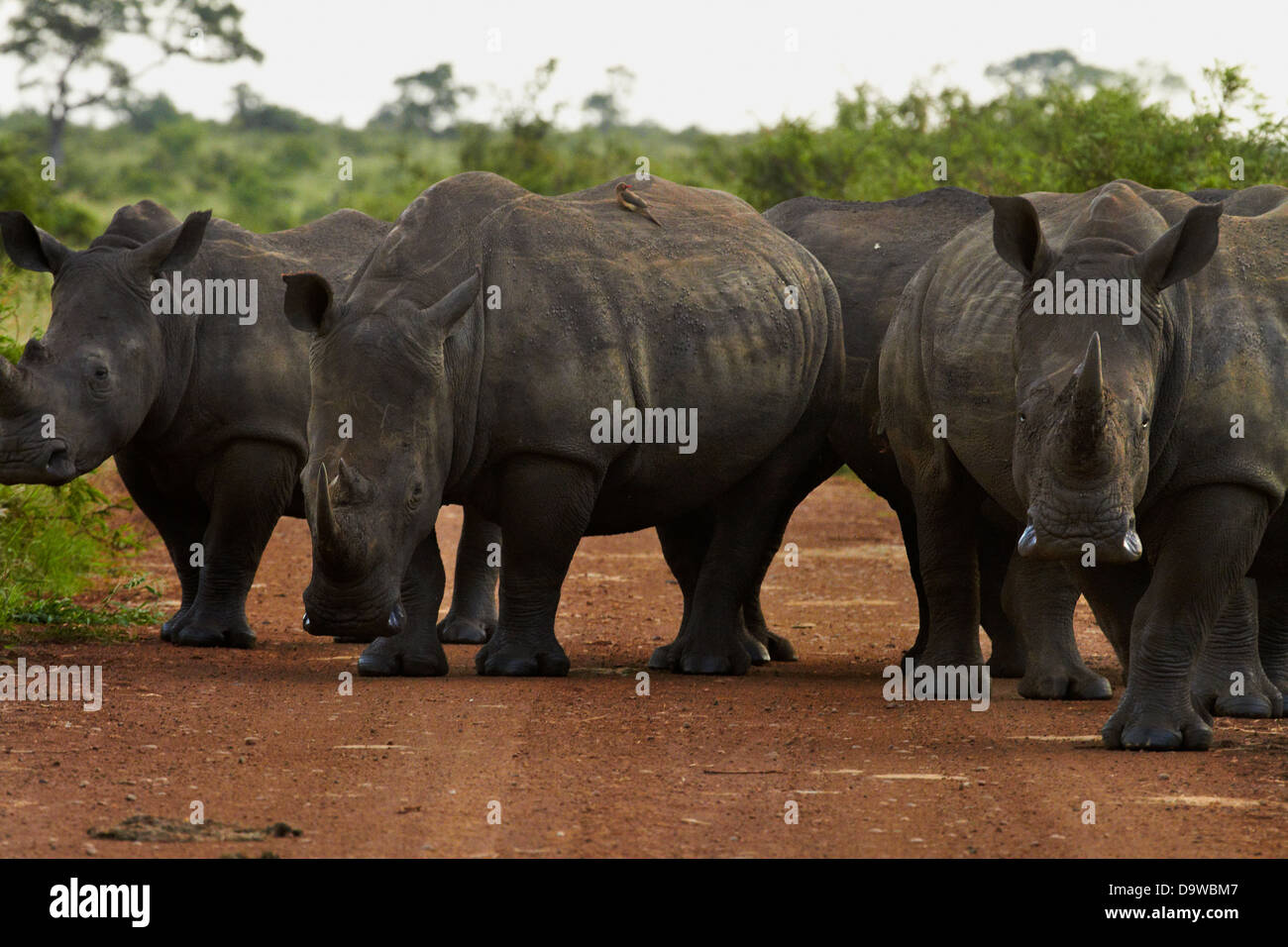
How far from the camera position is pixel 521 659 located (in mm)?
9547

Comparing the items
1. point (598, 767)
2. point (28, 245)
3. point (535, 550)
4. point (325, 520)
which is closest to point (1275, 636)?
point (535, 550)

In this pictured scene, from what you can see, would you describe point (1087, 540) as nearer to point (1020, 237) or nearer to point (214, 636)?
point (1020, 237)

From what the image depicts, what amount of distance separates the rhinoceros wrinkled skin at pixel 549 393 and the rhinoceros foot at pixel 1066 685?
1.69 m

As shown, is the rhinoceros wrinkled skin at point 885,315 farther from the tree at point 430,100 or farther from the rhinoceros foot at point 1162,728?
the tree at point 430,100

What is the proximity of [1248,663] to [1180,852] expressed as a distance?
119 inches

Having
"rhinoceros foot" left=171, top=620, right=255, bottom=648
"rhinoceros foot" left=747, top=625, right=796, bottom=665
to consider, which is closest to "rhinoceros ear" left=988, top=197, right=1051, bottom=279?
"rhinoceros foot" left=747, top=625, right=796, bottom=665

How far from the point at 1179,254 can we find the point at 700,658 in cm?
360

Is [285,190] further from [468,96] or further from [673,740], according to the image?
[673,740]

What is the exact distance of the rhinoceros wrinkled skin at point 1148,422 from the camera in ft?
22.8

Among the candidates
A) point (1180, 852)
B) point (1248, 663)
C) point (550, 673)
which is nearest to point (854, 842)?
point (1180, 852)

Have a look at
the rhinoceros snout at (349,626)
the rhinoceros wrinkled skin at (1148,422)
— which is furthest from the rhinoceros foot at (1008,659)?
the rhinoceros snout at (349,626)

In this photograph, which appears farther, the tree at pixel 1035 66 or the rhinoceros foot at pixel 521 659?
the tree at pixel 1035 66

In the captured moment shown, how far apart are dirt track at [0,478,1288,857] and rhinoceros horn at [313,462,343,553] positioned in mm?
670

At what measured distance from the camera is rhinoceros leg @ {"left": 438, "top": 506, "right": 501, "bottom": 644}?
39.0 feet
